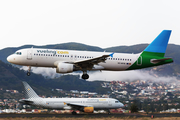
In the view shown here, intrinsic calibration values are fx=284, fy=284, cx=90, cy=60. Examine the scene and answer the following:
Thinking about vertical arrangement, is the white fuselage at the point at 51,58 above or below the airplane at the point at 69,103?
above

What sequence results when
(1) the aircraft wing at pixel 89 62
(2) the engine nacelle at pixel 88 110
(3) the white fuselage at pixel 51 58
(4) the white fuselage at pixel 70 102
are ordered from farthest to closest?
1. (4) the white fuselage at pixel 70 102
2. (2) the engine nacelle at pixel 88 110
3. (3) the white fuselage at pixel 51 58
4. (1) the aircraft wing at pixel 89 62

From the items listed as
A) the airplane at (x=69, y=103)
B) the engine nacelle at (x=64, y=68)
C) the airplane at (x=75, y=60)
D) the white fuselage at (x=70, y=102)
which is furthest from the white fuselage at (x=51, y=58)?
the white fuselage at (x=70, y=102)

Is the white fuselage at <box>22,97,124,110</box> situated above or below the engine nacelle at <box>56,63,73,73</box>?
below

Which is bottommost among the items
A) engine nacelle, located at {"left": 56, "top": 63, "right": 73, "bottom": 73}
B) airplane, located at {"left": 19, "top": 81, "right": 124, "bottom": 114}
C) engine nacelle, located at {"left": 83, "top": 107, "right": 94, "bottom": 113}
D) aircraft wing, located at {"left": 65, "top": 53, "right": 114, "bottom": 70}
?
engine nacelle, located at {"left": 83, "top": 107, "right": 94, "bottom": 113}

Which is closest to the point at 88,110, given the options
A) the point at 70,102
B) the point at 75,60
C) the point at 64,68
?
the point at 70,102

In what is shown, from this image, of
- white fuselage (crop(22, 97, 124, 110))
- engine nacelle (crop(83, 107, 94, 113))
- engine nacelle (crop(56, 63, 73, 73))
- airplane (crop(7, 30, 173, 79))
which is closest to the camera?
engine nacelle (crop(56, 63, 73, 73))

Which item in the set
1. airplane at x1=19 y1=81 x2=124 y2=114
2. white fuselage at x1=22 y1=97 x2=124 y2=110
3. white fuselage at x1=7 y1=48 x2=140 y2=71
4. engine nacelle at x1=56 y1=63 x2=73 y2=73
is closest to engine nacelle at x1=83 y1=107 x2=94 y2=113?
airplane at x1=19 y1=81 x2=124 y2=114

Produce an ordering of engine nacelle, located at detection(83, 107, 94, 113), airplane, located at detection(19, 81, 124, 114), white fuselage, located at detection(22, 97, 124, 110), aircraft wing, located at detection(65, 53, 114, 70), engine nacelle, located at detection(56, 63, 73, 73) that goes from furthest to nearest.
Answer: white fuselage, located at detection(22, 97, 124, 110)
airplane, located at detection(19, 81, 124, 114)
engine nacelle, located at detection(83, 107, 94, 113)
engine nacelle, located at detection(56, 63, 73, 73)
aircraft wing, located at detection(65, 53, 114, 70)

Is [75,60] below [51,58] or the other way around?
below

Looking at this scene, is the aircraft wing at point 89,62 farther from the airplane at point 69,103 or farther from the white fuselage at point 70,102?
the white fuselage at point 70,102

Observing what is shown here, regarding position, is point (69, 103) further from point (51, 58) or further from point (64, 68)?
point (51, 58)

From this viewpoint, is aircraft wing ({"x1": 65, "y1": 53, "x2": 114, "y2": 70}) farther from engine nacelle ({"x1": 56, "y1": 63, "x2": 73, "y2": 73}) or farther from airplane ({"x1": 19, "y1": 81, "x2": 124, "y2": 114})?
airplane ({"x1": 19, "y1": 81, "x2": 124, "y2": 114})

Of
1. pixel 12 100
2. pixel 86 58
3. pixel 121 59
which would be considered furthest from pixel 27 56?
pixel 12 100

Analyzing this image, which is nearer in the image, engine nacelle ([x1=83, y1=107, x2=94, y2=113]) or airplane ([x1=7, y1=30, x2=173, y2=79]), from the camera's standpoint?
airplane ([x1=7, y1=30, x2=173, y2=79])
